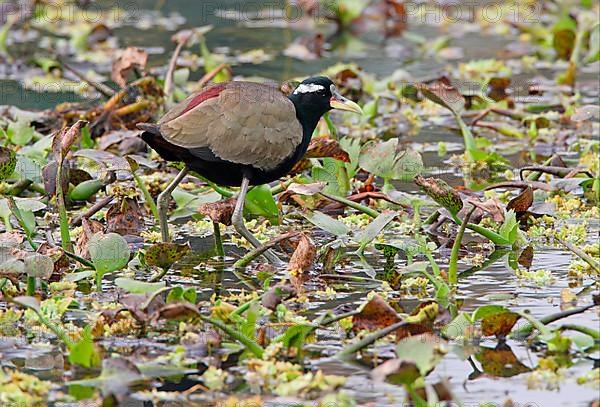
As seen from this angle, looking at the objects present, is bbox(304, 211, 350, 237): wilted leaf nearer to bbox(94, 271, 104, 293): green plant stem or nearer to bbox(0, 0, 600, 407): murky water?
bbox(0, 0, 600, 407): murky water

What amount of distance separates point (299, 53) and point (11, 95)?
2984mm

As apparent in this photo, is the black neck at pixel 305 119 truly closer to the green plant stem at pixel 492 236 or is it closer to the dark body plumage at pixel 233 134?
the dark body plumage at pixel 233 134

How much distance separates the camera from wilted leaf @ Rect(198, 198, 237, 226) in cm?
574

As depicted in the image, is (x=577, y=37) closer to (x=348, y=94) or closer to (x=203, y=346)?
(x=348, y=94)

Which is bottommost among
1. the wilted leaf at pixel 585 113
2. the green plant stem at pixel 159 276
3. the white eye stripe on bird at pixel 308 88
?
the green plant stem at pixel 159 276

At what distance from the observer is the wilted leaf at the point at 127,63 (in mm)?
8180

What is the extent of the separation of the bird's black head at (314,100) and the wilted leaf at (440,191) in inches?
38.4

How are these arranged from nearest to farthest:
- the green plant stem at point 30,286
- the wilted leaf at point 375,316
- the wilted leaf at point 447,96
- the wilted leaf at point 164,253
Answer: the wilted leaf at point 375,316 → the green plant stem at point 30,286 → the wilted leaf at point 164,253 → the wilted leaf at point 447,96

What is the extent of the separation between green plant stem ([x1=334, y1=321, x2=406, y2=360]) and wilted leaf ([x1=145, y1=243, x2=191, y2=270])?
0.92 meters

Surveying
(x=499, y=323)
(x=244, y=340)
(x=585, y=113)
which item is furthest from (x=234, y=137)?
(x=585, y=113)

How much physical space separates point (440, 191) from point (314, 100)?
1130mm

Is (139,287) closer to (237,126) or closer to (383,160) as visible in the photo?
(237,126)

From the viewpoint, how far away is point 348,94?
9516mm

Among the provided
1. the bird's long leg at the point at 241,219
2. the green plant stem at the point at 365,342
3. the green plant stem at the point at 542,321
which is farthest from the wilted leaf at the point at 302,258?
the green plant stem at the point at 542,321
